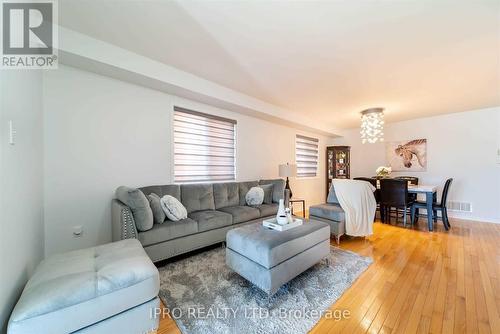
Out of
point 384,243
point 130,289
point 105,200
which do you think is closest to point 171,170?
point 105,200

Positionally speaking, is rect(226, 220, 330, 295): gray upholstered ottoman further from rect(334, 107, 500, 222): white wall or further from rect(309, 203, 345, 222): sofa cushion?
rect(334, 107, 500, 222): white wall

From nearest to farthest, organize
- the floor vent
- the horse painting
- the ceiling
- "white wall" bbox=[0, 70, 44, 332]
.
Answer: "white wall" bbox=[0, 70, 44, 332], the ceiling, the floor vent, the horse painting

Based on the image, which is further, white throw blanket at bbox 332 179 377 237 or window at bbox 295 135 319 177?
window at bbox 295 135 319 177

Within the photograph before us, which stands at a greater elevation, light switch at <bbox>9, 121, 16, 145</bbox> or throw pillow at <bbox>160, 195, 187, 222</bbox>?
light switch at <bbox>9, 121, 16, 145</bbox>

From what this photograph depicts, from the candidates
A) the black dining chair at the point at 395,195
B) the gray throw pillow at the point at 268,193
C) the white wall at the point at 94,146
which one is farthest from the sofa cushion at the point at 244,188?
the black dining chair at the point at 395,195

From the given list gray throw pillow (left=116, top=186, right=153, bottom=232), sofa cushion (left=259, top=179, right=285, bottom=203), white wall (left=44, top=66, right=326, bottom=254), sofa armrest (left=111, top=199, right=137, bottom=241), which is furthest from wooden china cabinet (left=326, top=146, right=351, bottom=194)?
sofa armrest (left=111, top=199, right=137, bottom=241)

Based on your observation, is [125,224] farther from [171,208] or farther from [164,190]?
[164,190]

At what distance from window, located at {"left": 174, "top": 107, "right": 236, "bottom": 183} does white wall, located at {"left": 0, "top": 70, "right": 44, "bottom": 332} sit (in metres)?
1.57

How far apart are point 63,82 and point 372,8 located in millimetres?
3178

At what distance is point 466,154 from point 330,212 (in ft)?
12.9

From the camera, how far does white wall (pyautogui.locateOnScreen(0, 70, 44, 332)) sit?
1.10 m

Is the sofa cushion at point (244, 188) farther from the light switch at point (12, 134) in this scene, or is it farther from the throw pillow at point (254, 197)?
the light switch at point (12, 134)

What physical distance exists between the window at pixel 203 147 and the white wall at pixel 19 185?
1566mm

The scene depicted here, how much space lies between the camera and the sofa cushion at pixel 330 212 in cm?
299
